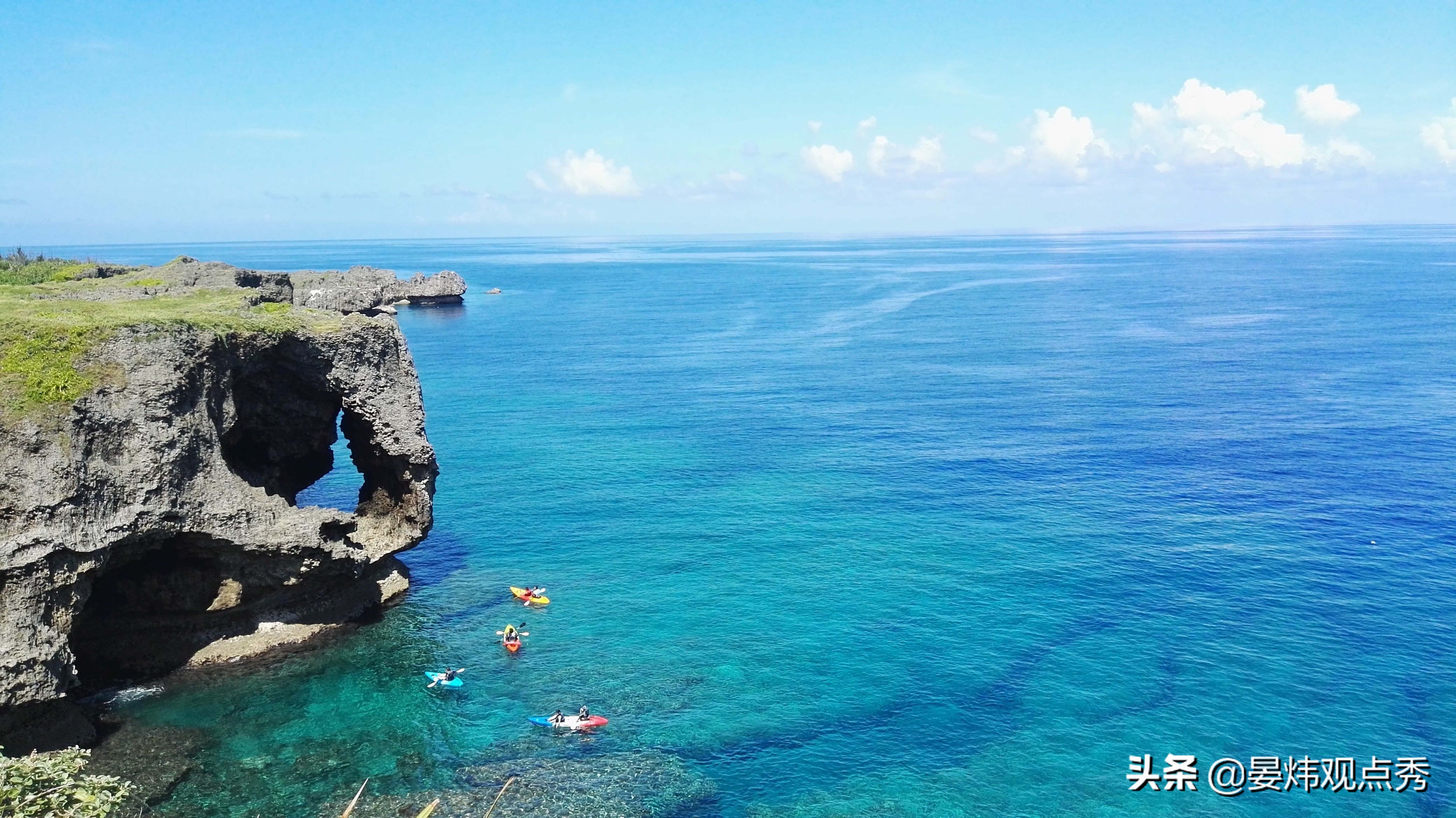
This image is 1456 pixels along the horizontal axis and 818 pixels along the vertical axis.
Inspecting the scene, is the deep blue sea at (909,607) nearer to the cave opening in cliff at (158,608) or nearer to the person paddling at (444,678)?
the person paddling at (444,678)

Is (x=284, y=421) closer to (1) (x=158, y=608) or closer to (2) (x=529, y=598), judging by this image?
(1) (x=158, y=608)

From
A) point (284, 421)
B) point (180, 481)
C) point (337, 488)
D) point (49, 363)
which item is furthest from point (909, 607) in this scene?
point (337, 488)

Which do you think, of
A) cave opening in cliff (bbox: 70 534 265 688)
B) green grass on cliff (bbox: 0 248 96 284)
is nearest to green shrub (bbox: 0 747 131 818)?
cave opening in cliff (bbox: 70 534 265 688)

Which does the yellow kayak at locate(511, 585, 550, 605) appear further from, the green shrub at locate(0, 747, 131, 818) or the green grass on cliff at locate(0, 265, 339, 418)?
the green shrub at locate(0, 747, 131, 818)

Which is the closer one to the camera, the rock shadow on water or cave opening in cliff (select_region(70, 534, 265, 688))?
the rock shadow on water

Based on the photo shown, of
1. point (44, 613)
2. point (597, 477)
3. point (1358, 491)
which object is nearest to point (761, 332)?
point (597, 477)
